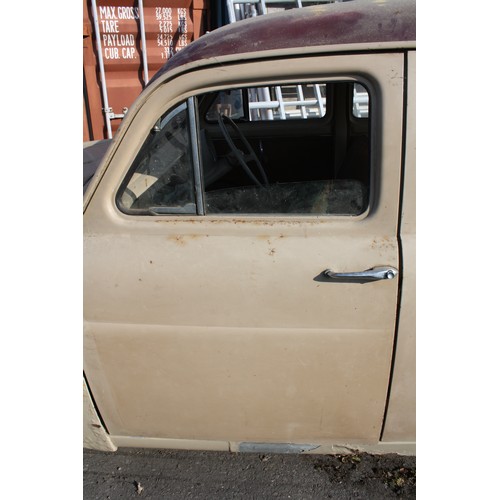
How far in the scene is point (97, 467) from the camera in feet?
7.41

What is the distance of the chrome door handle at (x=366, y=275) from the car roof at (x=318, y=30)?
723 mm

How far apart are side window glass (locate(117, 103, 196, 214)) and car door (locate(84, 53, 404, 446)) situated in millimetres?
11

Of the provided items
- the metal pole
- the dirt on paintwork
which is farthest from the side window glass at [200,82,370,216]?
the metal pole

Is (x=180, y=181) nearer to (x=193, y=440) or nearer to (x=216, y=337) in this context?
(x=216, y=337)

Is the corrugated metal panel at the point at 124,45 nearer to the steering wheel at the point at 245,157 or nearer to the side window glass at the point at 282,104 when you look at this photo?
the side window glass at the point at 282,104

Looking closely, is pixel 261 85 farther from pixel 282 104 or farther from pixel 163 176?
pixel 282 104

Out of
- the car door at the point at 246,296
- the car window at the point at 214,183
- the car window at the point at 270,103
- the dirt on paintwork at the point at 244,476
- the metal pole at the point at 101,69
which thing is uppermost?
the metal pole at the point at 101,69

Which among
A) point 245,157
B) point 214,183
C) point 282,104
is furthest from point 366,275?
point 282,104

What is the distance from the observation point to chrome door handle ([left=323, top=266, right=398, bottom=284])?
1.55m

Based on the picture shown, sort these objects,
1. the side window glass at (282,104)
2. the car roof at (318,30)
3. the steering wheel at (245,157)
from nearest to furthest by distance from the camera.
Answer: the car roof at (318,30) → the steering wheel at (245,157) → the side window glass at (282,104)

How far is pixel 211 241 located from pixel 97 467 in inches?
53.3

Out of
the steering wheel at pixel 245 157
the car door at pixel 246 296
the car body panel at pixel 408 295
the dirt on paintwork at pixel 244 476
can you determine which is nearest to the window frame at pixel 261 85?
the car door at pixel 246 296

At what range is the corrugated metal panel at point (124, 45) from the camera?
5055 millimetres

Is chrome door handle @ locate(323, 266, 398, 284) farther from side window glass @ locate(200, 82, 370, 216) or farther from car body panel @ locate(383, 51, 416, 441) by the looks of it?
side window glass @ locate(200, 82, 370, 216)
